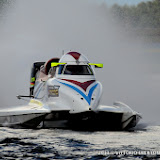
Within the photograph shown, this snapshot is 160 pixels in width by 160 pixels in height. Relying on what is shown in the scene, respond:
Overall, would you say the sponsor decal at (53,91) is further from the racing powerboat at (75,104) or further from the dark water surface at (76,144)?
the dark water surface at (76,144)

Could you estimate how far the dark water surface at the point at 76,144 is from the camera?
9664 mm

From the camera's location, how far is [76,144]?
10.9m

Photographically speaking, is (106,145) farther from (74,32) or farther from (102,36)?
(102,36)

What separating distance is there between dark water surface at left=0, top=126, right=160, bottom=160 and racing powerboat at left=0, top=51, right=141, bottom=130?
605 millimetres

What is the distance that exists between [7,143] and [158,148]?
333cm

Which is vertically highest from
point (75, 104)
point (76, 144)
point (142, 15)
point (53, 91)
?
point (142, 15)

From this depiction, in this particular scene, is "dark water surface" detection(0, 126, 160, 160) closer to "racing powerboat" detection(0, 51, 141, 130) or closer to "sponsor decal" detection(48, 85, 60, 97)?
"racing powerboat" detection(0, 51, 141, 130)

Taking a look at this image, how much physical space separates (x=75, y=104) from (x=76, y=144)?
8.18 feet

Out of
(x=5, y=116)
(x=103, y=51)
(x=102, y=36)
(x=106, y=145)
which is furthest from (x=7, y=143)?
(x=102, y=36)

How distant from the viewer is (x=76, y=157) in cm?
946

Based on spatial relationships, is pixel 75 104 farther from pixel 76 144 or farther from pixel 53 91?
pixel 76 144

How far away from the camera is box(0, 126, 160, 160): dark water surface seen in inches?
380

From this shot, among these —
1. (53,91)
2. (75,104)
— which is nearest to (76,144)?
(75,104)

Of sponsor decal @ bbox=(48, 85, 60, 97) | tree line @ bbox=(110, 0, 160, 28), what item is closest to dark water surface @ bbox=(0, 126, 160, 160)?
sponsor decal @ bbox=(48, 85, 60, 97)
